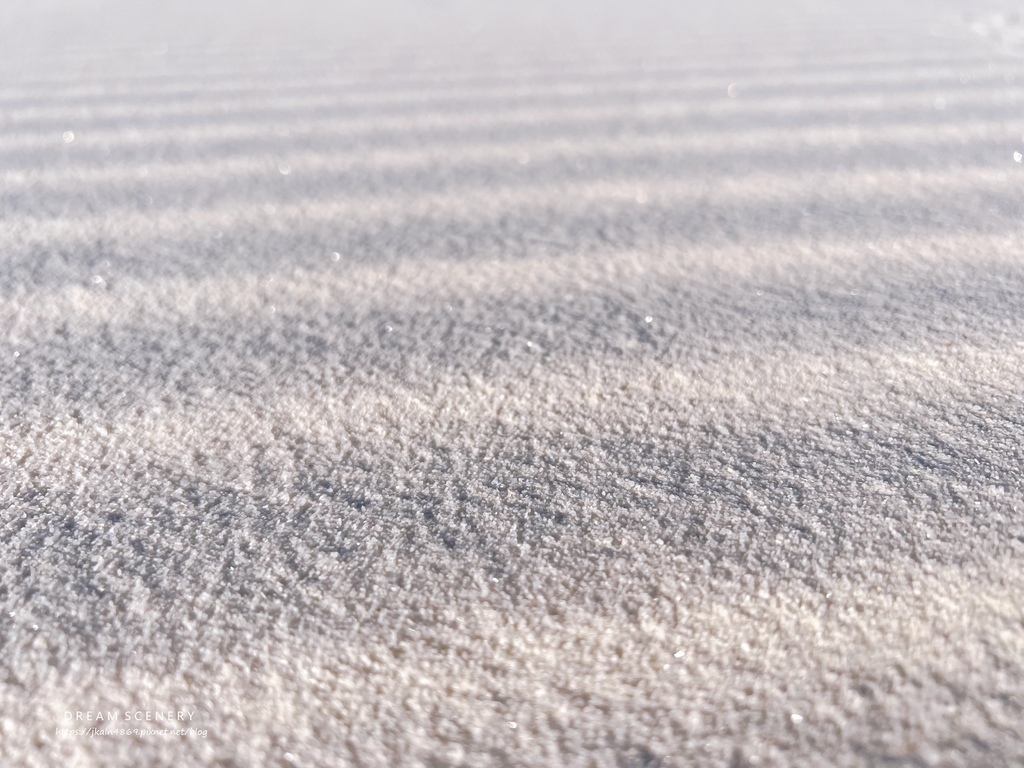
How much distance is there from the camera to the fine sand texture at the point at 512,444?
0.97 m

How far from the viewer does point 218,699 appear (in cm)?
98

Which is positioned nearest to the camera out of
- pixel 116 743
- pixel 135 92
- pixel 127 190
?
pixel 116 743

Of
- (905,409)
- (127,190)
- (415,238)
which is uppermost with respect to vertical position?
(127,190)

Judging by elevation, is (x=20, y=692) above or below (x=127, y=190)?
below

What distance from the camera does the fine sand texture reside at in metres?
0.97

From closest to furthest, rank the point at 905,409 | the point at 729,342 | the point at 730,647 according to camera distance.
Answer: the point at 730,647, the point at 905,409, the point at 729,342

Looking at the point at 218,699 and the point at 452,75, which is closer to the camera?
the point at 218,699

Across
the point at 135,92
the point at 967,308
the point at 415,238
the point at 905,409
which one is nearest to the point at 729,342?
the point at 905,409

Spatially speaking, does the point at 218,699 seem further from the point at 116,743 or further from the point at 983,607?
the point at 983,607

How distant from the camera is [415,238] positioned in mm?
2238

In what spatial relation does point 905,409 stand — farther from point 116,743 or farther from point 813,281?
point 116,743

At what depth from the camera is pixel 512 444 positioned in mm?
1422

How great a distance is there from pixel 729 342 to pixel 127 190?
188 centimetres

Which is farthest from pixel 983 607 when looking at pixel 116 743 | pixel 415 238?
pixel 415 238
